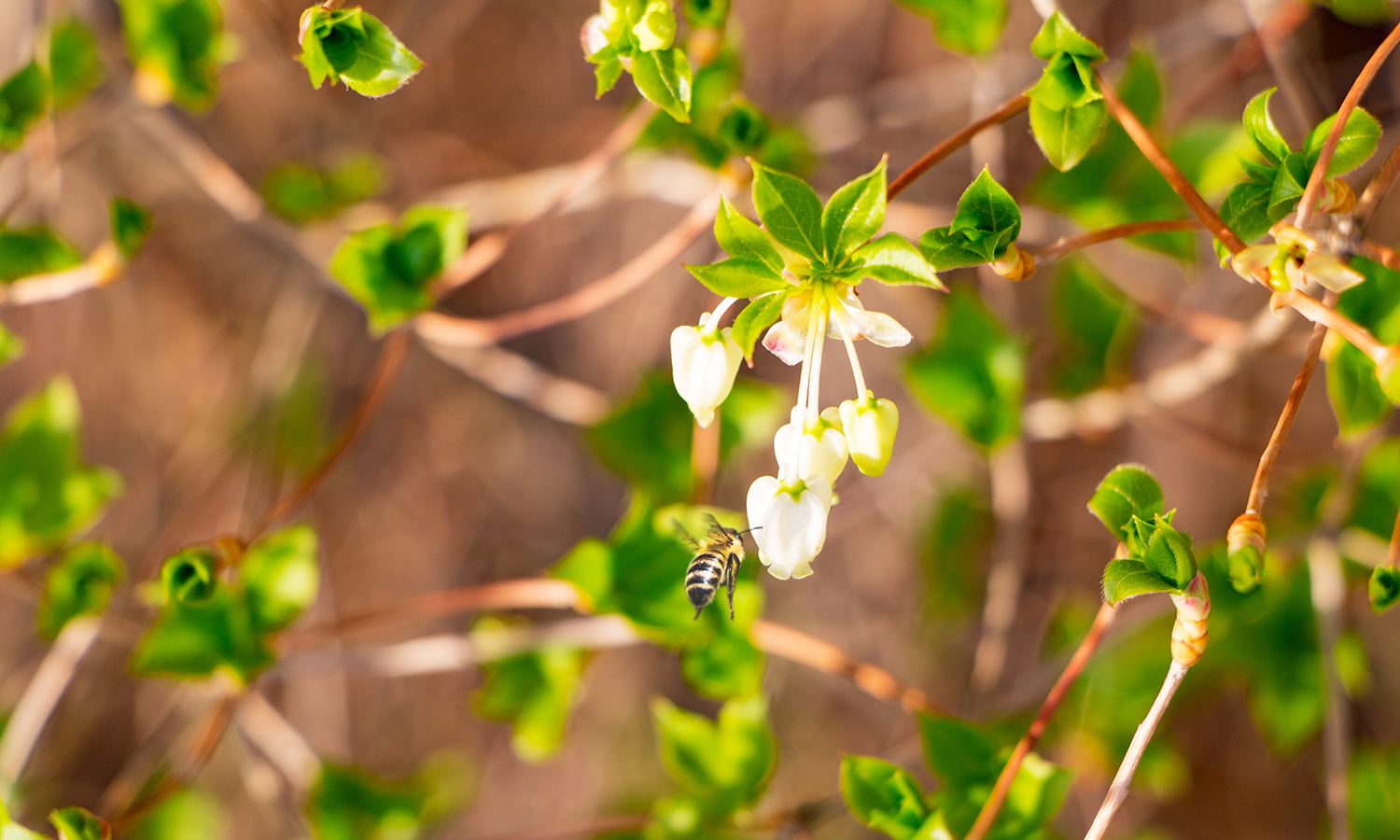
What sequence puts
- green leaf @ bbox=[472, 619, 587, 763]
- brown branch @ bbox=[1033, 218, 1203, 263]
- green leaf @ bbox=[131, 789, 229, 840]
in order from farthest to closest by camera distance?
green leaf @ bbox=[131, 789, 229, 840], green leaf @ bbox=[472, 619, 587, 763], brown branch @ bbox=[1033, 218, 1203, 263]

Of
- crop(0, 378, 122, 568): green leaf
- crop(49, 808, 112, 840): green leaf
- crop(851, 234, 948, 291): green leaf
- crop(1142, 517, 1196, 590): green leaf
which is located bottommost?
crop(49, 808, 112, 840): green leaf

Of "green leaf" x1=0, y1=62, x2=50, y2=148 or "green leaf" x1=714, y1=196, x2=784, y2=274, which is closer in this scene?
"green leaf" x1=714, y1=196, x2=784, y2=274

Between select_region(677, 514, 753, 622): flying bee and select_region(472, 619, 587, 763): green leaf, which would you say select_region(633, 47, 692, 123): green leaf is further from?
select_region(472, 619, 587, 763): green leaf

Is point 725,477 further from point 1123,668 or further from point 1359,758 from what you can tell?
point 1359,758

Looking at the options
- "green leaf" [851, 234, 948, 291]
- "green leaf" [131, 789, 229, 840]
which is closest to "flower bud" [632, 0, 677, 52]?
"green leaf" [851, 234, 948, 291]

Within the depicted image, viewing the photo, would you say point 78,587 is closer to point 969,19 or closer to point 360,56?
point 360,56

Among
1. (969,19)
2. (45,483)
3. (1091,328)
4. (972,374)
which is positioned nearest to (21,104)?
(45,483)

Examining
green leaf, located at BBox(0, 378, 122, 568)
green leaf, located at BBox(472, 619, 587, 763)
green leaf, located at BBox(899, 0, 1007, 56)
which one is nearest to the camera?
green leaf, located at BBox(899, 0, 1007, 56)
